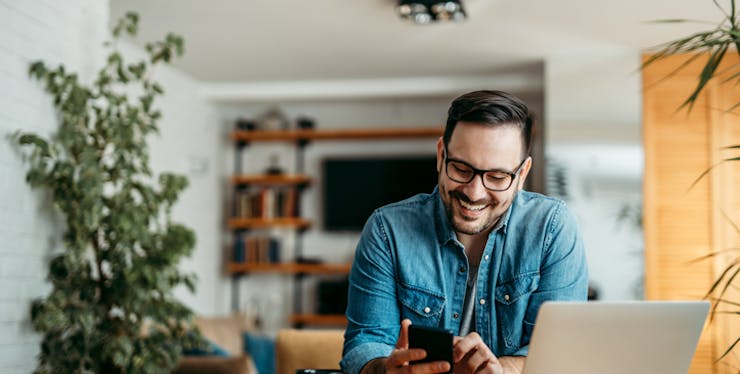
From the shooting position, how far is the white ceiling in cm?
430

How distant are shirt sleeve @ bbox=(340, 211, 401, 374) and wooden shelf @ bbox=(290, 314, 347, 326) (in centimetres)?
446

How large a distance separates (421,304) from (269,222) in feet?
15.5

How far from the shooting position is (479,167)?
163 cm

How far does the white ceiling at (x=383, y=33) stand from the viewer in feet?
14.1

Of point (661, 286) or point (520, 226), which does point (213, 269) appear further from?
point (520, 226)

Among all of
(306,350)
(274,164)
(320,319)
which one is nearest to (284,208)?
(274,164)

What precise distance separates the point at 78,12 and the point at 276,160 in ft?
10.6

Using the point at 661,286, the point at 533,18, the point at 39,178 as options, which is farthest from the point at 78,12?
the point at 661,286

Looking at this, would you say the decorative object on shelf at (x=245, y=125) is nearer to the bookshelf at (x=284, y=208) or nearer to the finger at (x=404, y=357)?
the bookshelf at (x=284, y=208)

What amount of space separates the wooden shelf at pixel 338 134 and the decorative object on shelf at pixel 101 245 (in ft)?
9.09

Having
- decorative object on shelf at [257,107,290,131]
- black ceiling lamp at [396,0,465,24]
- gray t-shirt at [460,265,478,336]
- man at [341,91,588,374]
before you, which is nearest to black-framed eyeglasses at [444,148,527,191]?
man at [341,91,588,374]

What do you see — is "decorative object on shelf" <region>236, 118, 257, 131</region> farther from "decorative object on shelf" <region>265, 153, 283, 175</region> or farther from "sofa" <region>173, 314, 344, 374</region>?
"sofa" <region>173, 314, 344, 374</region>

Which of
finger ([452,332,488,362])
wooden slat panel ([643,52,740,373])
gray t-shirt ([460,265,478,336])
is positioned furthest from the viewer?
wooden slat panel ([643,52,740,373])

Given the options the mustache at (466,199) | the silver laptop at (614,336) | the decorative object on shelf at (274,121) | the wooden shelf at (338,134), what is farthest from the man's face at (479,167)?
the decorative object on shelf at (274,121)
